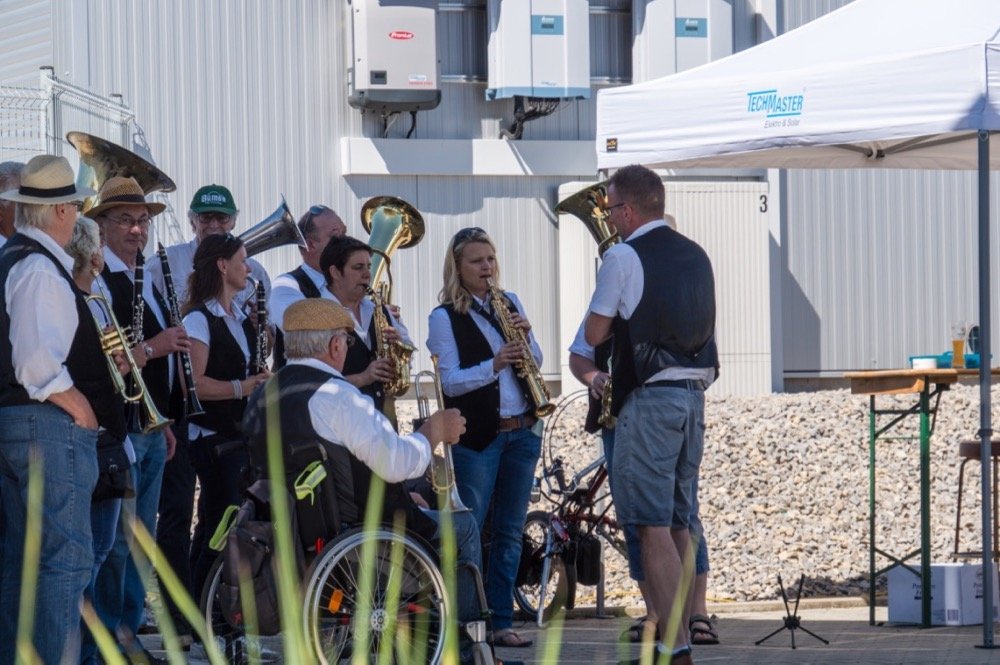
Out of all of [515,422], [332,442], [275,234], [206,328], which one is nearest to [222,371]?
[206,328]

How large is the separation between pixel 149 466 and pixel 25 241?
150 cm

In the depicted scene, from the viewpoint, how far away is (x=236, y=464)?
743 cm

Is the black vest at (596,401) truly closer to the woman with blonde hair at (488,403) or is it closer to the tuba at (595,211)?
the woman with blonde hair at (488,403)

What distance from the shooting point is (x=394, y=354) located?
743 centimetres

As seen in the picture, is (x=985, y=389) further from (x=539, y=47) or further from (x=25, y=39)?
(x=25, y=39)

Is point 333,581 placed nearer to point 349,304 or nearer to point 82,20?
point 349,304

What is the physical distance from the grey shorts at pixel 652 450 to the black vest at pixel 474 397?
1.04 meters

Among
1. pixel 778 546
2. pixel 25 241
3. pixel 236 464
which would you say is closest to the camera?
pixel 25 241

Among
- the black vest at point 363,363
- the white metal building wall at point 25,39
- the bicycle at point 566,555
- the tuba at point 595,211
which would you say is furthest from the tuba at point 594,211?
the white metal building wall at point 25,39

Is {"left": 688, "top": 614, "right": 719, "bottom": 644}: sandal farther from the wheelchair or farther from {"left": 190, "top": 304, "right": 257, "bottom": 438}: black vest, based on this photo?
{"left": 190, "top": 304, "right": 257, "bottom": 438}: black vest

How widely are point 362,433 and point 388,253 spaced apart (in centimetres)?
226

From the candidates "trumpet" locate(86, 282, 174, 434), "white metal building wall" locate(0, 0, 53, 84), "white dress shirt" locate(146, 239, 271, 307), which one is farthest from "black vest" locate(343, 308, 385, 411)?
"white metal building wall" locate(0, 0, 53, 84)

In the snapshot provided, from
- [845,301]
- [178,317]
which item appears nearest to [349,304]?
[178,317]

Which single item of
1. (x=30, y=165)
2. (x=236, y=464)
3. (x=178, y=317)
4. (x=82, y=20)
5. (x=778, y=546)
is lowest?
(x=778, y=546)
